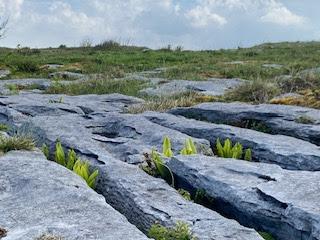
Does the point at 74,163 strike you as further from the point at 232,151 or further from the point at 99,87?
the point at 99,87

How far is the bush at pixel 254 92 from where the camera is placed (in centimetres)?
1558

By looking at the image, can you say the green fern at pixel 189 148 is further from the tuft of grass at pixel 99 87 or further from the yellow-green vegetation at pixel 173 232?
the tuft of grass at pixel 99 87

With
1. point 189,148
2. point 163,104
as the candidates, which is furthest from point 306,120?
point 163,104

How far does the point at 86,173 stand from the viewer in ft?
24.1

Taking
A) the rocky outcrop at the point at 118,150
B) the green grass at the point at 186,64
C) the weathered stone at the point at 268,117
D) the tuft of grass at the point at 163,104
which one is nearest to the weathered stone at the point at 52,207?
the rocky outcrop at the point at 118,150

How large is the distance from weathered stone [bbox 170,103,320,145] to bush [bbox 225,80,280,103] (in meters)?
2.52

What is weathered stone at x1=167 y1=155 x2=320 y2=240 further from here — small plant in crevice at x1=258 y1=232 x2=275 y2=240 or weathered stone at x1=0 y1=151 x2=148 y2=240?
weathered stone at x1=0 y1=151 x2=148 y2=240

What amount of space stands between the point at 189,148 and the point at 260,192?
2118 mm

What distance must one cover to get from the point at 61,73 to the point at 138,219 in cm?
2006

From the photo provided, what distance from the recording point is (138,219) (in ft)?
20.4

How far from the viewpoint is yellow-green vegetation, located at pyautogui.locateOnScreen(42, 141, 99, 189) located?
23.8 feet

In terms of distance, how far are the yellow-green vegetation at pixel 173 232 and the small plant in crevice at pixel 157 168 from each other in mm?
1929

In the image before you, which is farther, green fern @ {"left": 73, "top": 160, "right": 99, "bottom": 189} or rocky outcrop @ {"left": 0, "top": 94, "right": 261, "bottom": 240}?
green fern @ {"left": 73, "top": 160, "right": 99, "bottom": 189}

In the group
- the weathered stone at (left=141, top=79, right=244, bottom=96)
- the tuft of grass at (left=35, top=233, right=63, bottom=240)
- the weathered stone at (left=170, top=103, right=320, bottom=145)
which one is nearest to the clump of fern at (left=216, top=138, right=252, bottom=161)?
the weathered stone at (left=170, top=103, right=320, bottom=145)
